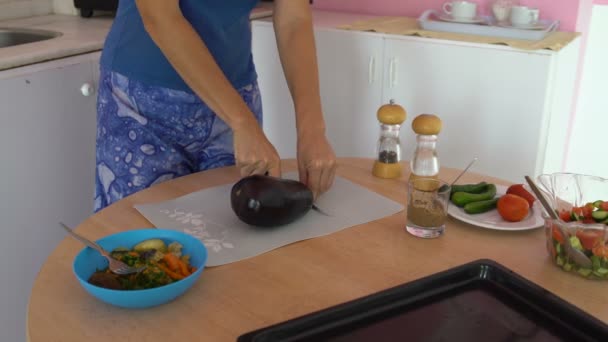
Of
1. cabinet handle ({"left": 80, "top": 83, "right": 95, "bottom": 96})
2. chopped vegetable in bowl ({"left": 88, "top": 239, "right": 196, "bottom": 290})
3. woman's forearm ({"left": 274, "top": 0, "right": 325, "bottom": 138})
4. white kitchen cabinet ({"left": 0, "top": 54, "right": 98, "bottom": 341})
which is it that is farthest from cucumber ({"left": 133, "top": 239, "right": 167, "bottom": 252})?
cabinet handle ({"left": 80, "top": 83, "right": 95, "bottom": 96})

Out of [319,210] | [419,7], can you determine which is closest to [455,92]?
[419,7]

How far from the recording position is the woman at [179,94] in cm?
116

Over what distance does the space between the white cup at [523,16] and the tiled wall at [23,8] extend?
1699mm

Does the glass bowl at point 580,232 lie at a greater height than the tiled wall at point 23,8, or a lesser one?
lesser

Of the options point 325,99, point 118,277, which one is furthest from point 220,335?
point 325,99

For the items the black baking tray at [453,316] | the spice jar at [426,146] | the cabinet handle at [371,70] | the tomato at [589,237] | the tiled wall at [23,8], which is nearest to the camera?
the black baking tray at [453,316]

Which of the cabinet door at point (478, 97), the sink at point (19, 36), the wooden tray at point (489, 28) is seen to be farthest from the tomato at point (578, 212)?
the sink at point (19, 36)

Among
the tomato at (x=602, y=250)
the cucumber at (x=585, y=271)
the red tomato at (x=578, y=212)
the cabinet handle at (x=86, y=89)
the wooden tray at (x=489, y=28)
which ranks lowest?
the cabinet handle at (x=86, y=89)

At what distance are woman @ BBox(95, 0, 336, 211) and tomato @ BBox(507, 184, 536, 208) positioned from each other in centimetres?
32

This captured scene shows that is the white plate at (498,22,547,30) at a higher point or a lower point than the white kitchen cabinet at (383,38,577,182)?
higher

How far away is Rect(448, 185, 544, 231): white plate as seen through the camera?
105 cm

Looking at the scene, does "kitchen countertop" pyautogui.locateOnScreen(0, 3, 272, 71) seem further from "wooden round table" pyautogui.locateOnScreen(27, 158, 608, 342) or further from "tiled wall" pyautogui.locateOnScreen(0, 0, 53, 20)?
"wooden round table" pyautogui.locateOnScreen(27, 158, 608, 342)

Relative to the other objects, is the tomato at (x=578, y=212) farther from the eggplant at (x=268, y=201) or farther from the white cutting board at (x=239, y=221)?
the eggplant at (x=268, y=201)

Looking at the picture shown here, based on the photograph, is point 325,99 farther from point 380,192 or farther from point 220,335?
point 220,335
